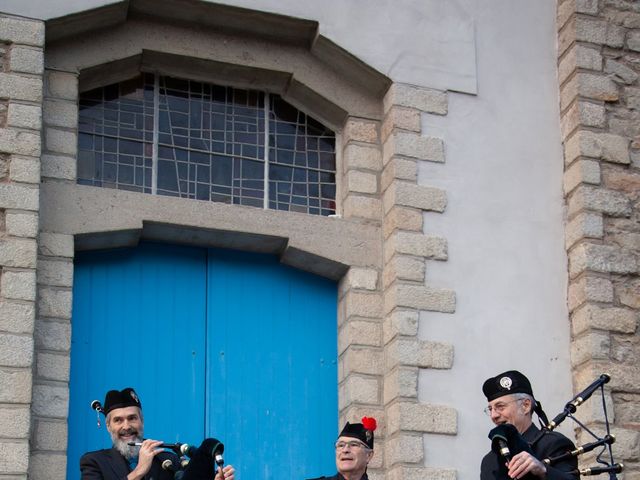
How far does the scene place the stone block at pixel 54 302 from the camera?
9.27m

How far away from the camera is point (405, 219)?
33.2ft

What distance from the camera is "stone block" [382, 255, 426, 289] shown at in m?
9.98

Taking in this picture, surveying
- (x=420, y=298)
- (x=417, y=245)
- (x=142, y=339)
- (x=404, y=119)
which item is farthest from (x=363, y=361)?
(x=404, y=119)

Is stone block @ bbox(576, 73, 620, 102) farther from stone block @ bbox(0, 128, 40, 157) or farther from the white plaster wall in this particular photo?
stone block @ bbox(0, 128, 40, 157)

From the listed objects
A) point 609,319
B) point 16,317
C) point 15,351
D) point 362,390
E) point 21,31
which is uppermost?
point 21,31

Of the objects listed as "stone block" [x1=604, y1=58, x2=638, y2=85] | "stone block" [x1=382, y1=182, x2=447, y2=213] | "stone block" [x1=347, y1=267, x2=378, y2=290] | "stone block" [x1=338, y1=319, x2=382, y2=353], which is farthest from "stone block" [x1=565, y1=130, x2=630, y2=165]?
"stone block" [x1=338, y1=319, x2=382, y2=353]

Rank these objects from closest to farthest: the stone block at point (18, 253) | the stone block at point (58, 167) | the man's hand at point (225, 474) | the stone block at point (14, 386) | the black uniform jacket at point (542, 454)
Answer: the man's hand at point (225, 474)
the black uniform jacket at point (542, 454)
the stone block at point (14, 386)
the stone block at point (18, 253)
the stone block at point (58, 167)

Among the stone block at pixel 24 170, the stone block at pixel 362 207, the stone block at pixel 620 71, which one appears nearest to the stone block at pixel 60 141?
the stone block at pixel 24 170

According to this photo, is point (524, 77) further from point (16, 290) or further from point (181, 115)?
point (16, 290)

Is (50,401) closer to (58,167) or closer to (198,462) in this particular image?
(58,167)

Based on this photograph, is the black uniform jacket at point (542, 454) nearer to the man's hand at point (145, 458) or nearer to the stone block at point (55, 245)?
the man's hand at point (145, 458)

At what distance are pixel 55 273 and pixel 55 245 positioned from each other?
0.61ft

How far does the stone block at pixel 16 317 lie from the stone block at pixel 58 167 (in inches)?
41.4

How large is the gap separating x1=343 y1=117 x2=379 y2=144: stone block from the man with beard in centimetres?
304
